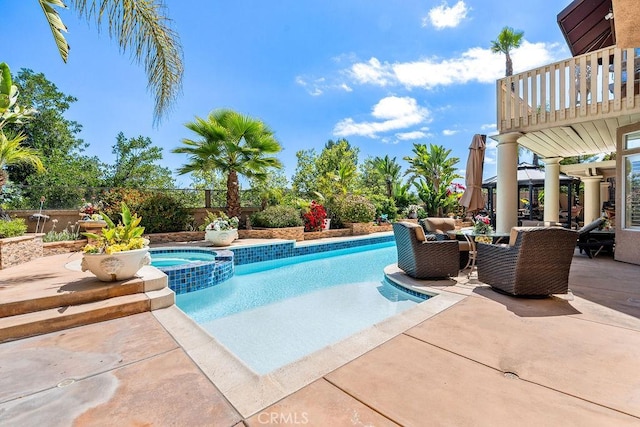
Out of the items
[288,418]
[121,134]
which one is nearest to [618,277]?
[288,418]

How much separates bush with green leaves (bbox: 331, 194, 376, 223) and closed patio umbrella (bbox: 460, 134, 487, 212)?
6427mm

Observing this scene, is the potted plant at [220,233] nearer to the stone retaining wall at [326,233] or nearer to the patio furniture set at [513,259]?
the stone retaining wall at [326,233]

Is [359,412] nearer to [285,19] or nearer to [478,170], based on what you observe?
[478,170]

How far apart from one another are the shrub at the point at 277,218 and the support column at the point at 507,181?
23.5 ft

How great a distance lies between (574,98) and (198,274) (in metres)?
9.07

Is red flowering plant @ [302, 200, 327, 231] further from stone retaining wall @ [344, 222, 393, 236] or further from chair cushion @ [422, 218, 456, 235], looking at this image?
chair cushion @ [422, 218, 456, 235]

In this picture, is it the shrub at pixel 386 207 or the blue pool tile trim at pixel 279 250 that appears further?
the shrub at pixel 386 207

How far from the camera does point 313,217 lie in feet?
41.3

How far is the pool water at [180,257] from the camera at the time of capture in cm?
744

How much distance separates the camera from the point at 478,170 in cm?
770

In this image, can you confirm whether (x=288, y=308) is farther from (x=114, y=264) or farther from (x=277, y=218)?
(x=277, y=218)

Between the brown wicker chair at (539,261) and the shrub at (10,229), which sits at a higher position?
the shrub at (10,229)

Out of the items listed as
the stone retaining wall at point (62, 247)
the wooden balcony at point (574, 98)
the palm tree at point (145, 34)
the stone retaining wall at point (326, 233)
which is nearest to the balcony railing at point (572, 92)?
the wooden balcony at point (574, 98)

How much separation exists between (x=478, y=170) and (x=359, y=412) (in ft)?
24.6
